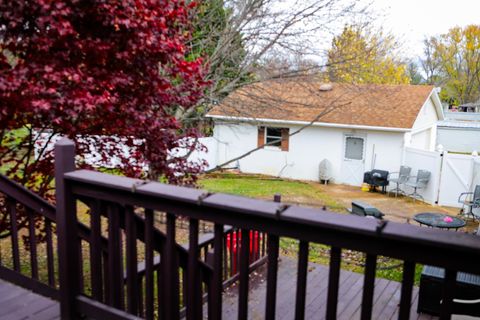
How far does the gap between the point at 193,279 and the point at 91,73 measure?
237 centimetres

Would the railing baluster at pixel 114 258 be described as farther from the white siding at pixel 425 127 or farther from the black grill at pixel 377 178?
the white siding at pixel 425 127

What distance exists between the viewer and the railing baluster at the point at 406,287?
4.38 ft

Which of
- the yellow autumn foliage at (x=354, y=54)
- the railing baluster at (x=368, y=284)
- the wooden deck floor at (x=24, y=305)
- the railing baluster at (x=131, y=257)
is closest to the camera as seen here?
the railing baluster at (x=368, y=284)

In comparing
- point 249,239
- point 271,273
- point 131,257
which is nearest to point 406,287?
point 271,273

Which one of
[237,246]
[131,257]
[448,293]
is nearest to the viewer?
[448,293]

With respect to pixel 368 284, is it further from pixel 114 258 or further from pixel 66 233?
pixel 66 233

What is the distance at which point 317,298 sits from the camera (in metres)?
4.57

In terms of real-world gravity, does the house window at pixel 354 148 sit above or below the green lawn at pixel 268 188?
above

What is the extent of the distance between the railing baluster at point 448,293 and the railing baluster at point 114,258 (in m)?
1.40

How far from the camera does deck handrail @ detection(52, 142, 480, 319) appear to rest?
1.25 metres

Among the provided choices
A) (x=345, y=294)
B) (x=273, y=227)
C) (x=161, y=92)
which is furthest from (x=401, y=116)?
(x=273, y=227)

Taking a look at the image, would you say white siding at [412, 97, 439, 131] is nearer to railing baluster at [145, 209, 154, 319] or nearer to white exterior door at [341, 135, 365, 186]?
white exterior door at [341, 135, 365, 186]

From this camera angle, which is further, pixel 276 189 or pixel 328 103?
pixel 276 189

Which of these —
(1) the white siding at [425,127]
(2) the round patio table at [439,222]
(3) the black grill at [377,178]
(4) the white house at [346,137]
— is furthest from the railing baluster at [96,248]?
(1) the white siding at [425,127]
